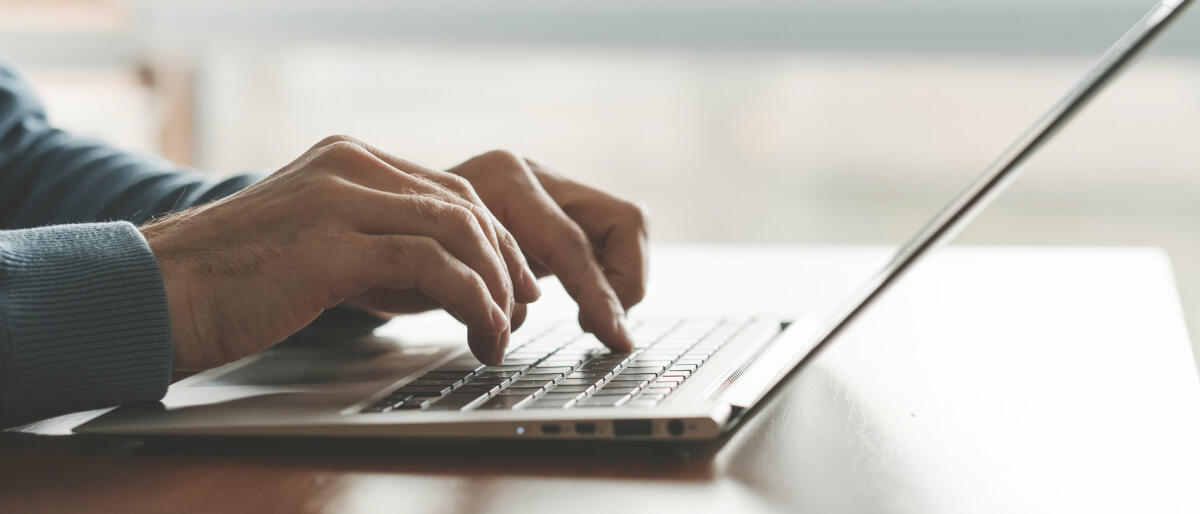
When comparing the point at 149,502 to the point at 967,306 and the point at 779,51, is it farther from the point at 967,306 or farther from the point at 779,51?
the point at 779,51

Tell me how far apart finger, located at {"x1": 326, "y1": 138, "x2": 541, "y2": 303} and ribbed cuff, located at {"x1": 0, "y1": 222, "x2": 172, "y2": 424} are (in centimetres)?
15

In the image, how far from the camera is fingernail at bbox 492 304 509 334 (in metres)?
0.58

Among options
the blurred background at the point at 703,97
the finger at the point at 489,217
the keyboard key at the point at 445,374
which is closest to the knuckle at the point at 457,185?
the finger at the point at 489,217

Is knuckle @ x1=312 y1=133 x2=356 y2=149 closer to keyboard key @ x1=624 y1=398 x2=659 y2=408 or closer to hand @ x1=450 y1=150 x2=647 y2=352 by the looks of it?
hand @ x1=450 y1=150 x2=647 y2=352

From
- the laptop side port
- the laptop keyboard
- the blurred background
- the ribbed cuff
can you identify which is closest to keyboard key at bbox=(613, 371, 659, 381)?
the laptop keyboard

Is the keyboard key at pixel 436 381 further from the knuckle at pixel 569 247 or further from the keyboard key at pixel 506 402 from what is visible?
the knuckle at pixel 569 247

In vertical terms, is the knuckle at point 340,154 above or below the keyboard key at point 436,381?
above

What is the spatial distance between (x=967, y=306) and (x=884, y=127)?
58.1 inches

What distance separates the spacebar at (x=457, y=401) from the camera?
50 centimetres

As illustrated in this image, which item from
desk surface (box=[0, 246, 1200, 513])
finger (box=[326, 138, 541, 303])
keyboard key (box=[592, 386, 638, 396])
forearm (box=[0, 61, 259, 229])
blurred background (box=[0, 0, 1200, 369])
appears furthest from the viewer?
blurred background (box=[0, 0, 1200, 369])

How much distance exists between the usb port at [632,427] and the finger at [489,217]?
7.1 inches

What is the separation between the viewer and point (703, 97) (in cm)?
239

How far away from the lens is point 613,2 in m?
2.26

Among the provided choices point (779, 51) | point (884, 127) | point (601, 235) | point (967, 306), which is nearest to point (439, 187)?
point (601, 235)
